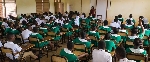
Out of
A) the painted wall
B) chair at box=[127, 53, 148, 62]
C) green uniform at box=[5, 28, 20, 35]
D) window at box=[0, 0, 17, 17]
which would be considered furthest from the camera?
the painted wall

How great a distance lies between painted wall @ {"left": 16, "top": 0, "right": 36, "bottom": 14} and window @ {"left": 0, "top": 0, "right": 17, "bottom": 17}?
0.41 m

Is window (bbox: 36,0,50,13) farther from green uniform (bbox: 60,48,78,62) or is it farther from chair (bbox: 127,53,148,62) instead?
chair (bbox: 127,53,148,62)

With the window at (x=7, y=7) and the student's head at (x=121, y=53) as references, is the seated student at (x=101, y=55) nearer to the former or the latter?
the student's head at (x=121, y=53)

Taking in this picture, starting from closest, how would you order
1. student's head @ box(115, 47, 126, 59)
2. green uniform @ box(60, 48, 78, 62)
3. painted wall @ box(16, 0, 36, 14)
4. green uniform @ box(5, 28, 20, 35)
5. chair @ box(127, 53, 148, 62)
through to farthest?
student's head @ box(115, 47, 126, 59), chair @ box(127, 53, 148, 62), green uniform @ box(60, 48, 78, 62), green uniform @ box(5, 28, 20, 35), painted wall @ box(16, 0, 36, 14)

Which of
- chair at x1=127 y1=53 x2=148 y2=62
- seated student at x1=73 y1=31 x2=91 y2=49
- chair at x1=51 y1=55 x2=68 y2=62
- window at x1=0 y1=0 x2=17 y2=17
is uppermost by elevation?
window at x1=0 y1=0 x2=17 y2=17

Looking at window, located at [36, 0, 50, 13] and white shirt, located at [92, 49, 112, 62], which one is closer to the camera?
white shirt, located at [92, 49, 112, 62]

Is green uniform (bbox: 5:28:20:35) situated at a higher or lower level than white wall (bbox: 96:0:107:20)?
lower

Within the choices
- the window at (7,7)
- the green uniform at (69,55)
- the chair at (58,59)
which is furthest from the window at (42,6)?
the chair at (58,59)

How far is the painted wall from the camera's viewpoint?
13.5 metres

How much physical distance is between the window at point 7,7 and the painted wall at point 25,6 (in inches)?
16.0

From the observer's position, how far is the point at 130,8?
1611 centimetres

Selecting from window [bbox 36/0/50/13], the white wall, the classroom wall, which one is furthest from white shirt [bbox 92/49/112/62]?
the white wall

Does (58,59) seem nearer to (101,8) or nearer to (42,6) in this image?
(42,6)

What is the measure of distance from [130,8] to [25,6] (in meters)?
8.48
